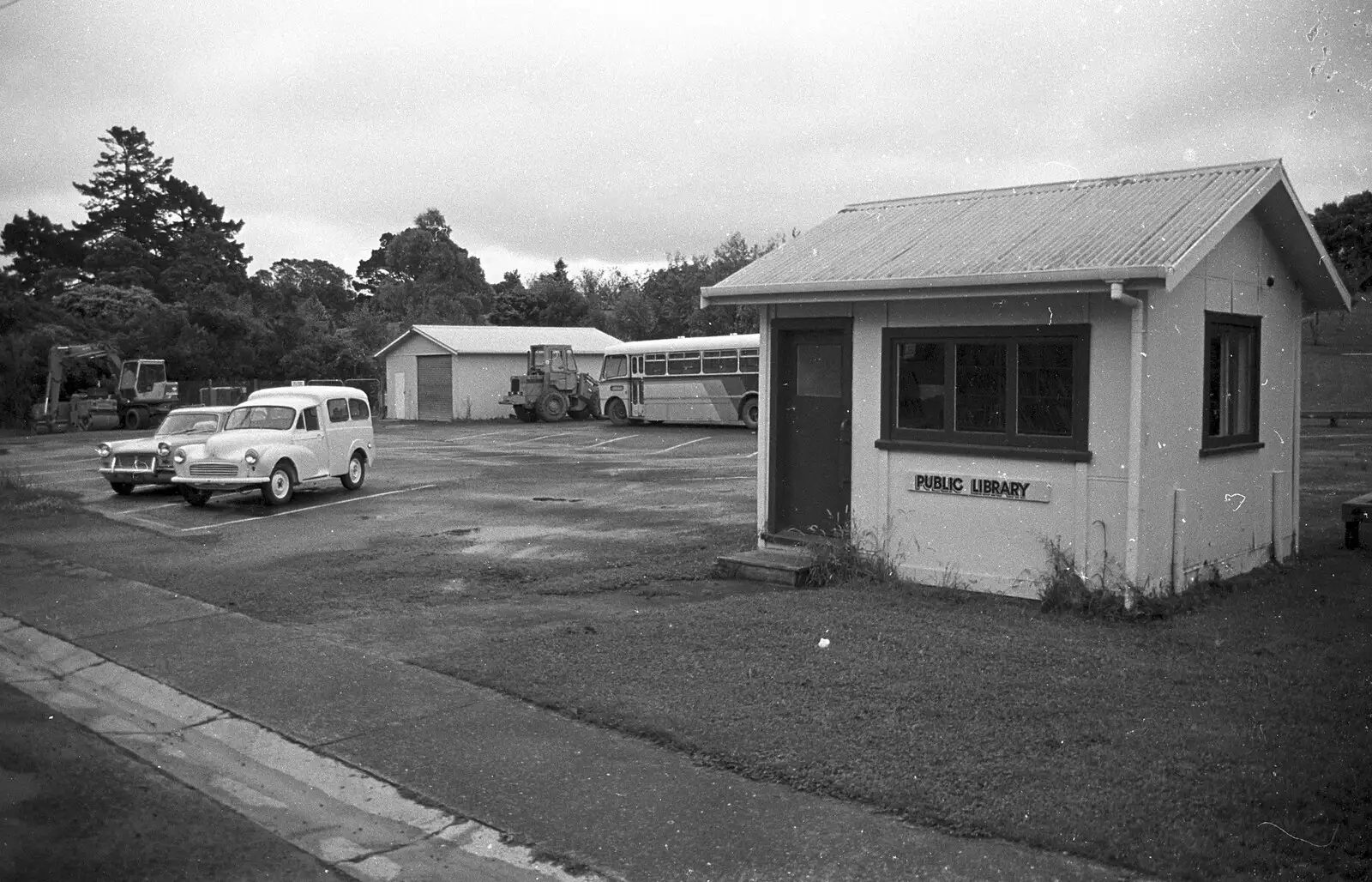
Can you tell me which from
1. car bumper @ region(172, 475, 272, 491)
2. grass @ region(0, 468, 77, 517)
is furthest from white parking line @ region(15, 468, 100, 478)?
car bumper @ region(172, 475, 272, 491)

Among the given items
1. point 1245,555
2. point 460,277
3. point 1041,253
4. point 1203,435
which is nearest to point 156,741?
point 1041,253

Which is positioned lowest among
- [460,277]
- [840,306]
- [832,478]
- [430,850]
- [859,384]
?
[430,850]

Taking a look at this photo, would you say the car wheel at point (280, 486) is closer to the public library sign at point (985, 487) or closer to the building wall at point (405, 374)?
the public library sign at point (985, 487)

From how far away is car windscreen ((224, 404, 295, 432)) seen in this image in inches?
765

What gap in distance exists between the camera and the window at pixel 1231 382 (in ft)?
35.4

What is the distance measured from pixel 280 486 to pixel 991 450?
40.5ft

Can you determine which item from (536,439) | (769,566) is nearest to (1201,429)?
(769,566)

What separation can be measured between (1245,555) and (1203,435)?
1629 millimetres

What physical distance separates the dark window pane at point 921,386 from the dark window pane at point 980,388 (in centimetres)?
16

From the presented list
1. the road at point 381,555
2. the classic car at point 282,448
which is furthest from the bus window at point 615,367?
the classic car at point 282,448

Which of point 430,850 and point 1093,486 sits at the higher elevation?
point 1093,486

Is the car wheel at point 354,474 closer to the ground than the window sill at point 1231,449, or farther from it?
closer to the ground

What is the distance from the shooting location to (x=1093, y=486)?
32.4 ft

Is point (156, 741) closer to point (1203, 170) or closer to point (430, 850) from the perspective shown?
point (430, 850)
